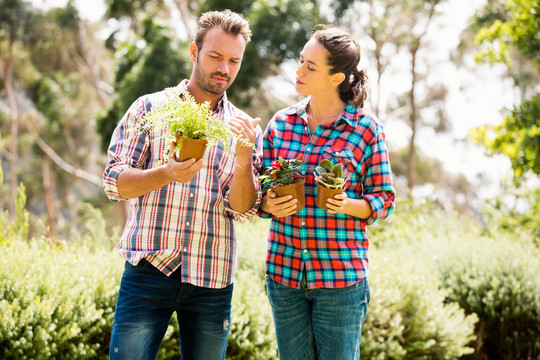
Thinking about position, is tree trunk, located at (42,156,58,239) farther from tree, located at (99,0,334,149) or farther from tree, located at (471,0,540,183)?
tree, located at (471,0,540,183)

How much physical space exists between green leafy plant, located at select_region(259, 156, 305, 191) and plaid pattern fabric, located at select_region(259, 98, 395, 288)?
178mm

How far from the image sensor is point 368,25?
14844mm

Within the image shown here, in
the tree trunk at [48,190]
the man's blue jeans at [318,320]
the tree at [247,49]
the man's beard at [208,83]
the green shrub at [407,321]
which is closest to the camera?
the man's blue jeans at [318,320]

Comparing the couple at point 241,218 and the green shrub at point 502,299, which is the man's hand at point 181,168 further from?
the green shrub at point 502,299

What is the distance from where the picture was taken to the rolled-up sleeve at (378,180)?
2.36 metres

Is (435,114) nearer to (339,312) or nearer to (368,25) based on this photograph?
(368,25)

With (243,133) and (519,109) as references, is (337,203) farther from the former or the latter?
(519,109)

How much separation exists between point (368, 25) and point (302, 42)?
10.1 feet

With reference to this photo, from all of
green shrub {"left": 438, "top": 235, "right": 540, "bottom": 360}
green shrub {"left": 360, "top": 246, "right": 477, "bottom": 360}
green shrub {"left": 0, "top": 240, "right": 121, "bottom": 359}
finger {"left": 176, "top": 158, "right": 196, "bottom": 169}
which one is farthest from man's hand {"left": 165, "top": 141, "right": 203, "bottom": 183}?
green shrub {"left": 438, "top": 235, "right": 540, "bottom": 360}

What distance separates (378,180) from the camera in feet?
7.84

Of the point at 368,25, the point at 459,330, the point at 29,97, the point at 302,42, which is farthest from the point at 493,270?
the point at 29,97

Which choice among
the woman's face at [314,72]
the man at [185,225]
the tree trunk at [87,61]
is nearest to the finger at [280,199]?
the man at [185,225]

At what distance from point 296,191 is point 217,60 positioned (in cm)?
72

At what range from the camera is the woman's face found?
2.43m
